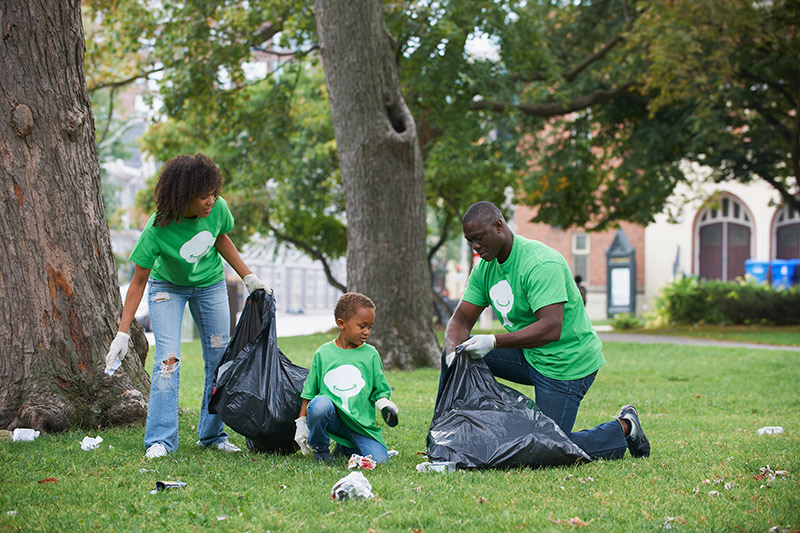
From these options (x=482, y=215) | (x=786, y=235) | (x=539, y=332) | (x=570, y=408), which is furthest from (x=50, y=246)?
(x=786, y=235)

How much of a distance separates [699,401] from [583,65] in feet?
38.1

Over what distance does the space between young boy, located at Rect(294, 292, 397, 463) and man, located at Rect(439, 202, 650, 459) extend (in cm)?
48

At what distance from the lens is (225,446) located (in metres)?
4.53

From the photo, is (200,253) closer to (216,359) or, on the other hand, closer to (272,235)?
(216,359)

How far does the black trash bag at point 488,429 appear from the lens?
13.0 feet

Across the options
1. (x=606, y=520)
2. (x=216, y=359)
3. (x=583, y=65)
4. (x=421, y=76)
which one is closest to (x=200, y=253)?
(x=216, y=359)

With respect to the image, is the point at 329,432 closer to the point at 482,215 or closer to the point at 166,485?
the point at 166,485

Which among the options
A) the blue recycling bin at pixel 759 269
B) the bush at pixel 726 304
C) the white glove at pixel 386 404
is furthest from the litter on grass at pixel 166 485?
the blue recycling bin at pixel 759 269

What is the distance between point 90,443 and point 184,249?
122 cm

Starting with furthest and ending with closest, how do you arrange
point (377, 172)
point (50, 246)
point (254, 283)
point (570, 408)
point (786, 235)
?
1. point (786, 235)
2. point (377, 172)
3. point (50, 246)
4. point (254, 283)
5. point (570, 408)

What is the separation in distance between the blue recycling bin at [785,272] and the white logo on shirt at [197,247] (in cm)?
2767

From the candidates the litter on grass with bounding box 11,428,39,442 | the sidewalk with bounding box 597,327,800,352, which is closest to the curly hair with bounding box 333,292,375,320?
the litter on grass with bounding box 11,428,39,442

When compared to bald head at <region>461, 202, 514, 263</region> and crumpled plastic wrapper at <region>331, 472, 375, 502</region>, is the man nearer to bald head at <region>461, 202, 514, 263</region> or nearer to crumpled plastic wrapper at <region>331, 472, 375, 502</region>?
bald head at <region>461, 202, 514, 263</region>

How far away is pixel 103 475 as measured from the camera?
3.80 meters
